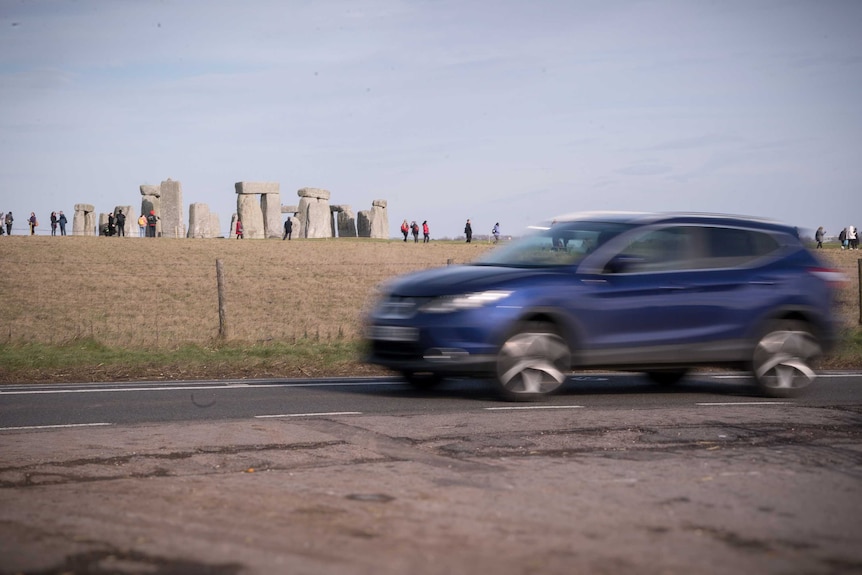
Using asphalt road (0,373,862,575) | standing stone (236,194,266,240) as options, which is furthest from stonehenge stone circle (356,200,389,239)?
asphalt road (0,373,862,575)

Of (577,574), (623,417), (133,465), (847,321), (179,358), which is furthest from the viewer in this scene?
(847,321)

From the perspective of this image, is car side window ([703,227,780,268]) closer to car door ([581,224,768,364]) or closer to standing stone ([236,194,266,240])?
car door ([581,224,768,364])

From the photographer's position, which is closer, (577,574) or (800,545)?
(577,574)

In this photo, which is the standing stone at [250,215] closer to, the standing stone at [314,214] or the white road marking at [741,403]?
the standing stone at [314,214]

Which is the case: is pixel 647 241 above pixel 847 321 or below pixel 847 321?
above

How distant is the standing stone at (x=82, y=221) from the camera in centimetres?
6538

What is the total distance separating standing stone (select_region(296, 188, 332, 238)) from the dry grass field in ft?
34.9

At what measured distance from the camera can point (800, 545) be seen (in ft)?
16.2

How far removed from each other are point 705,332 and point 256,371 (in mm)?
6241

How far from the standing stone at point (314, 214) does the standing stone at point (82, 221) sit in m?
12.6

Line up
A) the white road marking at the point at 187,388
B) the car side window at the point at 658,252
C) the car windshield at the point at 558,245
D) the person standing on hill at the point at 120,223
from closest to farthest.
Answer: the car side window at the point at 658,252, the car windshield at the point at 558,245, the white road marking at the point at 187,388, the person standing on hill at the point at 120,223

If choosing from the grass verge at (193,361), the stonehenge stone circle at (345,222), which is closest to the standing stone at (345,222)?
the stonehenge stone circle at (345,222)

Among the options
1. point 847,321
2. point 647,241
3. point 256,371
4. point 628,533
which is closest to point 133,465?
point 628,533

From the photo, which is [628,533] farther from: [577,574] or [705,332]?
[705,332]
